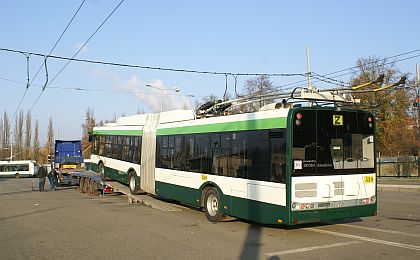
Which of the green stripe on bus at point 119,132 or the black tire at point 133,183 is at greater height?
A: the green stripe on bus at point 119,132

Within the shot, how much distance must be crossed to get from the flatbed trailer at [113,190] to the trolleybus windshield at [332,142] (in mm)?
6393

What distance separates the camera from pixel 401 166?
131 ft

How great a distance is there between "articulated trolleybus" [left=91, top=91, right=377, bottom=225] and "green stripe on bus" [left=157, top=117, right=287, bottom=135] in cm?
2

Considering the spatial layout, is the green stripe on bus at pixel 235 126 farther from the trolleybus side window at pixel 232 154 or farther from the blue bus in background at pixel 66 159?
the blue bus in background at pixel 66 159

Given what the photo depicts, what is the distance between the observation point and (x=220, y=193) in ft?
37.8

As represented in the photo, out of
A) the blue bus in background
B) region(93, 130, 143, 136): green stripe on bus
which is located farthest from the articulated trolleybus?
the blue bus in background

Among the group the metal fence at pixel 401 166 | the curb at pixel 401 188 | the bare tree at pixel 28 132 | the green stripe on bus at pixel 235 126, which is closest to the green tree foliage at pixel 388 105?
the metal fence at pixel 401 166

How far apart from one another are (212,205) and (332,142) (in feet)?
13.4

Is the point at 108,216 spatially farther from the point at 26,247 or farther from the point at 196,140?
the point at 26,247

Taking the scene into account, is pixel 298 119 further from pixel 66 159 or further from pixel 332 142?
→ pixel 66 159

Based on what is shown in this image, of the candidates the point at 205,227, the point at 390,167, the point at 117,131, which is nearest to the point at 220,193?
the point at 205,227

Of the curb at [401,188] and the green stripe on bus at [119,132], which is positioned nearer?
the green stripe on bus at [119,132]

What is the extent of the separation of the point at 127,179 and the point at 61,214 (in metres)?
5.28

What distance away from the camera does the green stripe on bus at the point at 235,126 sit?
9633mm
